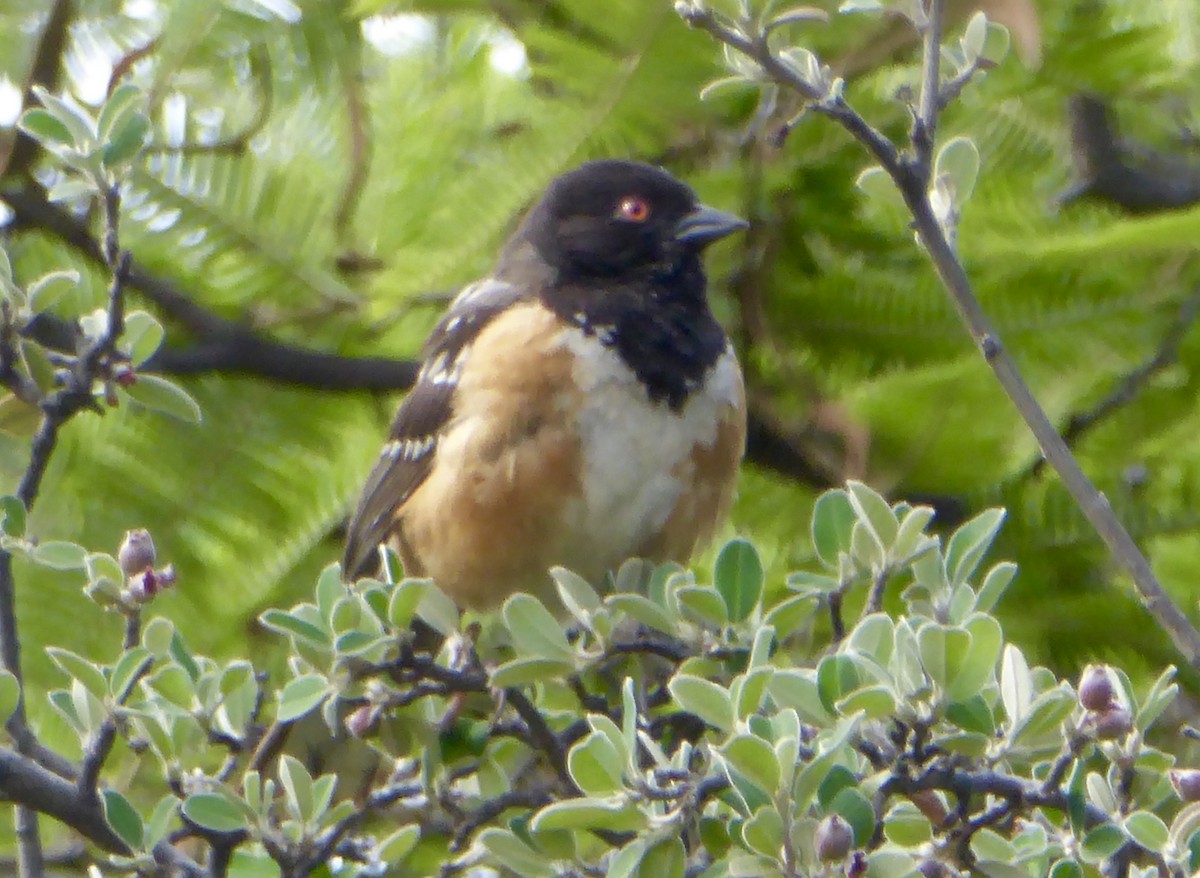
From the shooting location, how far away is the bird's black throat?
2543mm

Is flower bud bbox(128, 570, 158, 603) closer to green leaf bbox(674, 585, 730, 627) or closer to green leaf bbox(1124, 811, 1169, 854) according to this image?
green leaf bbox(674, 585, 730, 627)

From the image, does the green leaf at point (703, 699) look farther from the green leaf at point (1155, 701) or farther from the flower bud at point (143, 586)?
the flower bud at point (143, 586)

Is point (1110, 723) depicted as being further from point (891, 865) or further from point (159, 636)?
point (159, 636)

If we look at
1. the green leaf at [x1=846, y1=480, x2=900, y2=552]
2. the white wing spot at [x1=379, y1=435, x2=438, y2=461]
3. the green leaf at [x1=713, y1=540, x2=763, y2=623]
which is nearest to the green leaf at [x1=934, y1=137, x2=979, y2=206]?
the green leaf at [x1=846, y1=480, x2=900, y2=552]

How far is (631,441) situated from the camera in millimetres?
2484

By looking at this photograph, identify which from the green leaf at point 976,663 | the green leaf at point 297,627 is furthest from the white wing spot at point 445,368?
the green leaf at point 976,663

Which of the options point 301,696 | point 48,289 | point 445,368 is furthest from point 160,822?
point 445,368

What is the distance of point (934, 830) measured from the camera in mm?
1383

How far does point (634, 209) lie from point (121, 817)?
1.54 metres

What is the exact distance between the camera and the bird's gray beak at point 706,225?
246 centimetres

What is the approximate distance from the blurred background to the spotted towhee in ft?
0.22

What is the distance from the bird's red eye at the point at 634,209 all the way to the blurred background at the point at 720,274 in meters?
0.07

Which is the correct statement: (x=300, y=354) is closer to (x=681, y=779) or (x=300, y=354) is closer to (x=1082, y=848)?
(x=681, y=779)

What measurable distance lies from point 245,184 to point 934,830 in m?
1.52
